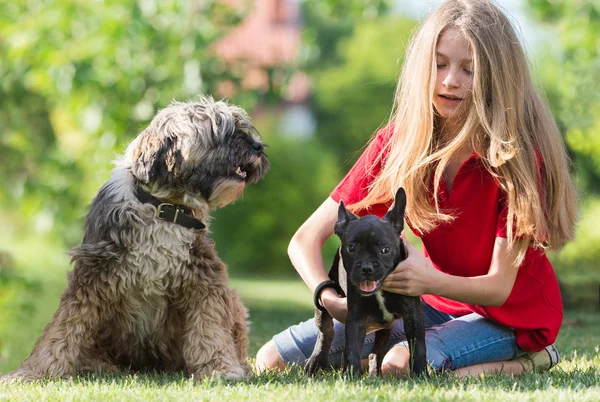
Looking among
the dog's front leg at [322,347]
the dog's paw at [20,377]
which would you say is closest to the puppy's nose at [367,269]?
the dog's front leg at [322,347]

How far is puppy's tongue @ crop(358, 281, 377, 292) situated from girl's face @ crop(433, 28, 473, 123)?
1188mm

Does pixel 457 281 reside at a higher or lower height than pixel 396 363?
higher

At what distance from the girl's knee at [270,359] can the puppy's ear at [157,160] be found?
1335mm

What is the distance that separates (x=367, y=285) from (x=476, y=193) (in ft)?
3.55

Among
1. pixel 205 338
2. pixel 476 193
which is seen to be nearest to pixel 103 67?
pixel 205 338

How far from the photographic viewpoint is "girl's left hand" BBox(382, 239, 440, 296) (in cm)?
391

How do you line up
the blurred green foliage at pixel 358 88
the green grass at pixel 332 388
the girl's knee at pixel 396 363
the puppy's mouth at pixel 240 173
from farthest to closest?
the blurred green foliage at pixel 358 88, the puppy's mouth at pixel 240 173, the girl's knee at pixel 396 363, the green grass at pixel 332 388

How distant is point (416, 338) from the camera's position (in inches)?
156

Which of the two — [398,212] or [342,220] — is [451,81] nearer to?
[398,212]

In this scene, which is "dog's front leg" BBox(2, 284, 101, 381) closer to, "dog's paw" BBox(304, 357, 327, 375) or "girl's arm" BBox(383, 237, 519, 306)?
"dog's paw" BBox(304, 357, 327, 375)

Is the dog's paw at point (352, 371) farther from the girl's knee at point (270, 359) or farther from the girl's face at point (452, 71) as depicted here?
the girl's face at point (452, 71)

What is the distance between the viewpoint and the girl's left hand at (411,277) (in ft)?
12.8

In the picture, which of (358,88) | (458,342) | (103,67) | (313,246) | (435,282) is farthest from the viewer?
(358,88)

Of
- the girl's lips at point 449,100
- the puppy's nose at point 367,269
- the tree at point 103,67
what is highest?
the tree at point 103,67
